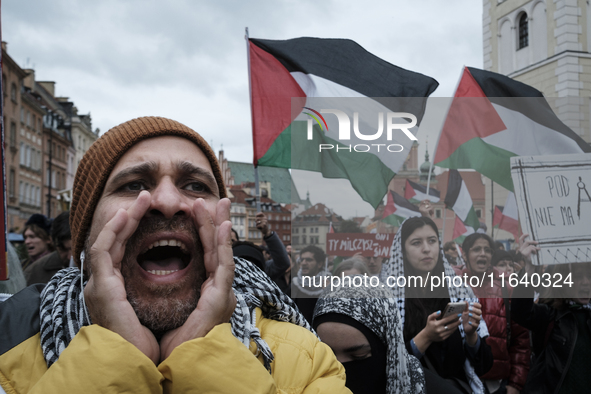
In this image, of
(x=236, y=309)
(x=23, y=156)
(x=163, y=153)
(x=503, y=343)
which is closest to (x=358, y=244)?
(x=236, y=309)

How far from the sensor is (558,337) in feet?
14.4

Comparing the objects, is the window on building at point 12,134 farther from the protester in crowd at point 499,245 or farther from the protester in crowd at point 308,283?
the protester in crowd at point 499,245

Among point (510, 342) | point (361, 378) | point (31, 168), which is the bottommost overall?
point (510, 342)

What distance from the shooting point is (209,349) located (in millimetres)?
1396

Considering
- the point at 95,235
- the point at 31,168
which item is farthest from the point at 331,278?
the point at 31,168

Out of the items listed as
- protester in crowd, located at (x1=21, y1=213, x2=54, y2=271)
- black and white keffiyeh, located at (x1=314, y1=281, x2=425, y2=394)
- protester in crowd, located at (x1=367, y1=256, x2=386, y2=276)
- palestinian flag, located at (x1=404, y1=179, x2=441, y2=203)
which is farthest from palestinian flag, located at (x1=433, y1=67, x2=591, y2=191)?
protester in crowd, located at (x1=21, y1=213, x2=54, y2=271)

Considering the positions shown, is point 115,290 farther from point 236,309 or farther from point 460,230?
point 460,230

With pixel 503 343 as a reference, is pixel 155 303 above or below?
above

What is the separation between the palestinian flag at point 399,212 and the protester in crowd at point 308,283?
517 mm

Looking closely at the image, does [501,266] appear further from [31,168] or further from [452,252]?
[31,168]

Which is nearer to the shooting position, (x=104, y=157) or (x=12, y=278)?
(x=104, y=157)

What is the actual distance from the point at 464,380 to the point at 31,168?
58414mm

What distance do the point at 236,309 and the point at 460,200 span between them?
2.36 metres

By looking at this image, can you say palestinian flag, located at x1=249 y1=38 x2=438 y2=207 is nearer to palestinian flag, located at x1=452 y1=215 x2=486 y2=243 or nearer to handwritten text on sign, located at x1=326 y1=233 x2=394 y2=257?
palestinian flag, located at x1=452 y1=215 x2=486 y2=243
